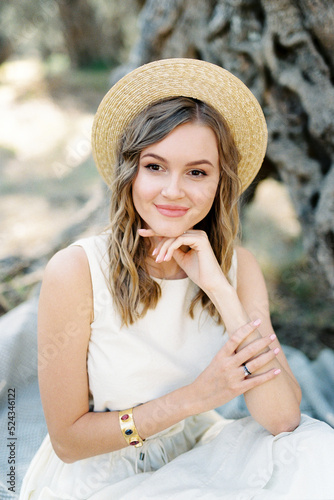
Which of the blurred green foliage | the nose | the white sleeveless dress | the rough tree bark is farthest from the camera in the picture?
the blurred green foliage

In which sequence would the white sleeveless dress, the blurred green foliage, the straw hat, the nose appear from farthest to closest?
1. the blurred green foliage
2. the straw hat
3. the nose
4. the white sleeveless dress

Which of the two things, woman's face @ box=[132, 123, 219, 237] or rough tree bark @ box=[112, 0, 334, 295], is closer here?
woman's face @ box=[132, 123, 219, 237]

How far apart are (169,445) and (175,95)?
1.41 metres

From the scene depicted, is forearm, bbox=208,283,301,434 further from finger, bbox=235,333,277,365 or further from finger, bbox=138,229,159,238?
finger, bbox=138,229,159,238

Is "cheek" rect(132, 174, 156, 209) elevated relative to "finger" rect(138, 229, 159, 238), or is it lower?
elevated

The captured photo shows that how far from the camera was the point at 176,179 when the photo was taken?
1645mm

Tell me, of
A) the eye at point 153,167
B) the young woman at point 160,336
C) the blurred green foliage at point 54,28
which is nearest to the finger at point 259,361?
the young woman at point 160,336

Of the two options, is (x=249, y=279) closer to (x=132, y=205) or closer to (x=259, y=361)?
(x=259, y=361)

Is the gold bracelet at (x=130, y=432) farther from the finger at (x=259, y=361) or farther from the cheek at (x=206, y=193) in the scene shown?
the cheek at (x=206, y=193)

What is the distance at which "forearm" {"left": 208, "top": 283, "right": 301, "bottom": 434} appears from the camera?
66.6 inches

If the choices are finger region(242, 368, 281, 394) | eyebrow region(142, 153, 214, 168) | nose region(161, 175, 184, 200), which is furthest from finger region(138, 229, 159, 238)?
finger region(242, 368, 281, 394)

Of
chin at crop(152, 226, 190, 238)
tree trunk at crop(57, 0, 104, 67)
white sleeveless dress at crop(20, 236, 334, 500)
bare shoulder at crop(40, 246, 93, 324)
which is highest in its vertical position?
tree trunk at crop(57, 0, 104, 67)

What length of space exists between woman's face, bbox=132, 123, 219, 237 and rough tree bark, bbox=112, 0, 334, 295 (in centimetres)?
129

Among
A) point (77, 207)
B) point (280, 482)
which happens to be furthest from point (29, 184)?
point (280, 482)
